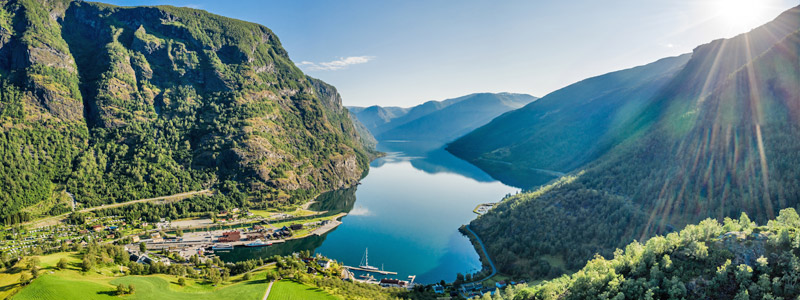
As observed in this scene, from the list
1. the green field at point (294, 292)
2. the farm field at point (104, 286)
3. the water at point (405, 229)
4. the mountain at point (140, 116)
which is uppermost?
the mountain at point (140, 116)

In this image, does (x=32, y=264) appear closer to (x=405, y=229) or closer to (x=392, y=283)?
(x=392, y=283)

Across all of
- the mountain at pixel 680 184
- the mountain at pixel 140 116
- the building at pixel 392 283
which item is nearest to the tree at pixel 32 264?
the building at pixel 392 283

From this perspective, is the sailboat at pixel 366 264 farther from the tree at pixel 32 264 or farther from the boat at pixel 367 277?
the tree at pixel 32 264

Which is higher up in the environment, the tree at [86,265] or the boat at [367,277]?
the tree at [86,265]

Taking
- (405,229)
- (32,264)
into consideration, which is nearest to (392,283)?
(405,229)

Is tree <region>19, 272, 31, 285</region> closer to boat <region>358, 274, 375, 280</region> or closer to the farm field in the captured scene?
the farm field

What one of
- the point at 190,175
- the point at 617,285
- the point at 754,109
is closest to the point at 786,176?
the point at 754,109

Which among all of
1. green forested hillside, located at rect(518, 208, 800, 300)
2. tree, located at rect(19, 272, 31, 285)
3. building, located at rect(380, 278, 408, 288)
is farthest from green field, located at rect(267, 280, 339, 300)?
green forested hillside, located at rect(518, 208, 800, 300)

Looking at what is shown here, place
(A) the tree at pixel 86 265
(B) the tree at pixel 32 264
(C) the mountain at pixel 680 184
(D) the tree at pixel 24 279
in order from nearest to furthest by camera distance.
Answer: (D) the tree at pixel 24 279
(B) the tree at pixel 32 264
(A) the tree at pixel 86 265
(C) the mountain at pixel 680 184
